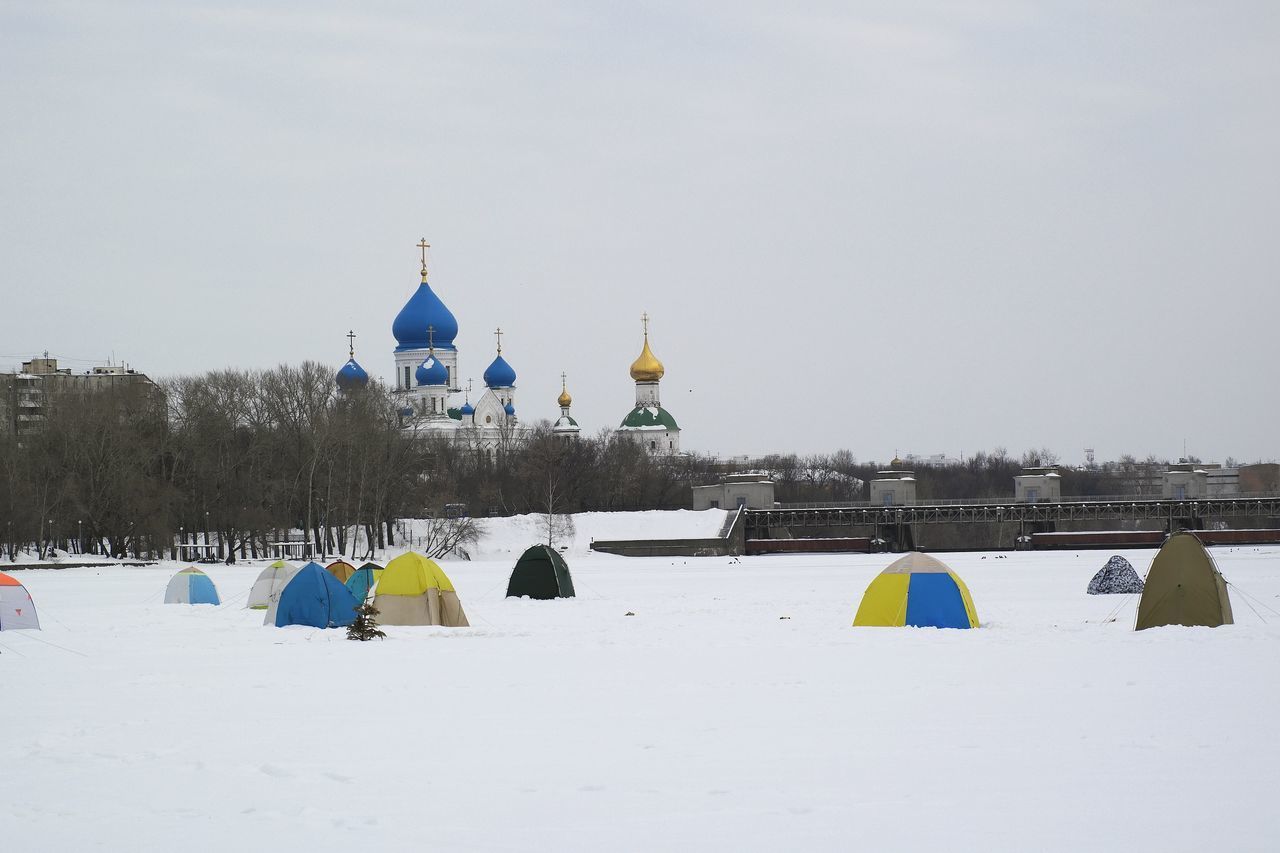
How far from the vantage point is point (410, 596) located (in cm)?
2342

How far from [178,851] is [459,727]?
438cm

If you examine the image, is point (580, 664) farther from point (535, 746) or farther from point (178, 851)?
point (178, 851)

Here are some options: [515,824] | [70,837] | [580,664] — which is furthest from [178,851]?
[580,664]

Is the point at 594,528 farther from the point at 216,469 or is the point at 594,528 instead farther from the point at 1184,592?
the point at 1184,592

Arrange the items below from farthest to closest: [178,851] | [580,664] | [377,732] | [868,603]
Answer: [868,603]
[580,664]
[377,732]
[178,851]

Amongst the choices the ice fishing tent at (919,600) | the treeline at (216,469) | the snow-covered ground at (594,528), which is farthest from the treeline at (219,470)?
the ice fishing tent at (919,600)

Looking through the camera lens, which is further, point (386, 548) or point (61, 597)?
point (386, 548)

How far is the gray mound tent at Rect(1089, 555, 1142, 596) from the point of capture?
29.9 meters

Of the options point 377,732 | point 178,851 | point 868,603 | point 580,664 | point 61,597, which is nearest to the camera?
point 178,851

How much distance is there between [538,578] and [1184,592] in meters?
14.9

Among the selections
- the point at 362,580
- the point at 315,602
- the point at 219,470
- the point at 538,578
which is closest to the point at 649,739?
the point at 315,602

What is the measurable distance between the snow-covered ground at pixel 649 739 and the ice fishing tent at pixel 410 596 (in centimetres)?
101

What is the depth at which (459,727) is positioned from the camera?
12.9 m

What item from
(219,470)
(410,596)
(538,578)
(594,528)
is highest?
(219,470)
